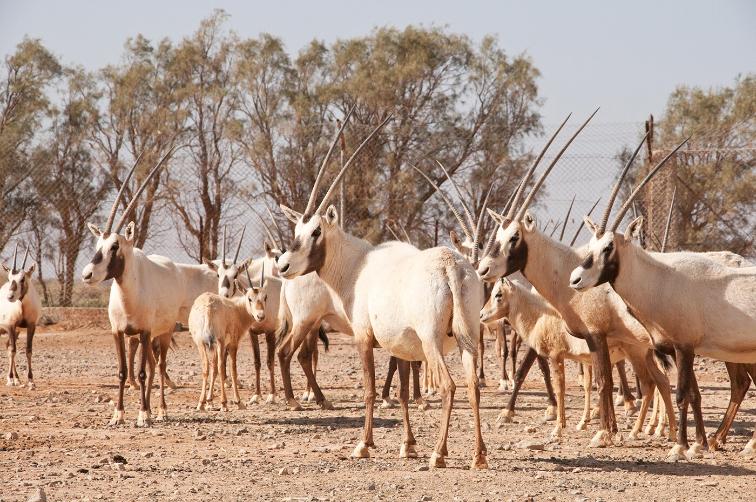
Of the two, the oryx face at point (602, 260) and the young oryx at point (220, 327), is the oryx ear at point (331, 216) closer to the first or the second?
the oryx face at point (602, 260)

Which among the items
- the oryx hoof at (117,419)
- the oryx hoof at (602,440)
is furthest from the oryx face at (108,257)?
the oryx hoof at (602,440)

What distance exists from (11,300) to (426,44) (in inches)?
670

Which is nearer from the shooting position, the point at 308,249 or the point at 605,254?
the point at 605,254

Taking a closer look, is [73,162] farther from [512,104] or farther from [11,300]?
[512,104]

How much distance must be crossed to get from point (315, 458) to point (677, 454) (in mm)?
3030

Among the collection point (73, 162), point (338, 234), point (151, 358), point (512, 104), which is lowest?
point (151, 358)

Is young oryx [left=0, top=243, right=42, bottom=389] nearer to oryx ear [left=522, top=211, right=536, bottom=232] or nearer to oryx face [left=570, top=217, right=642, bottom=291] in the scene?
oryx ear [left=522, top=211, right=536, bottom=232]

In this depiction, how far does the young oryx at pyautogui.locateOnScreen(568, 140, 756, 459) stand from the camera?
30.4ft

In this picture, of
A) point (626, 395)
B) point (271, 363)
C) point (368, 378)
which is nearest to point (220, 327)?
point (271, 363)

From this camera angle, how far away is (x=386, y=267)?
370 inches

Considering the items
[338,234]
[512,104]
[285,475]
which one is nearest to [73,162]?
[512,104]

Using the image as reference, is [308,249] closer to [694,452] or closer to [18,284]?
[694,452]

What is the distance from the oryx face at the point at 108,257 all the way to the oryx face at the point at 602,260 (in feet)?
16.6

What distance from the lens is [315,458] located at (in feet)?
30.1
